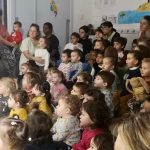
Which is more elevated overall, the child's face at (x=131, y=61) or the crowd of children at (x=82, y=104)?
the child's face at (x=131, y=61)

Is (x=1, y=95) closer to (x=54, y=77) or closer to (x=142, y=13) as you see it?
(x=54, y=77)

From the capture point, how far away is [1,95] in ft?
12.1

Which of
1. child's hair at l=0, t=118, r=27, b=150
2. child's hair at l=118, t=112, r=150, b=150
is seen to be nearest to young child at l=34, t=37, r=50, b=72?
child's hair at l=0, t=118, r=27, b=150

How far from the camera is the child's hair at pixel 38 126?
93.2 inches

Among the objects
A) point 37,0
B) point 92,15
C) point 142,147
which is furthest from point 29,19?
point 142,147

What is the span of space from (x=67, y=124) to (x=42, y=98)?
74 cm

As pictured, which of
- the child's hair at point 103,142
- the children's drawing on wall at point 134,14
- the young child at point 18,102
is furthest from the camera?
the children's drawing on wall at point 134,14

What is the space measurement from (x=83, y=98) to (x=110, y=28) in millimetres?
2303

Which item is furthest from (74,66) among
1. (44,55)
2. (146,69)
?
(146,69)

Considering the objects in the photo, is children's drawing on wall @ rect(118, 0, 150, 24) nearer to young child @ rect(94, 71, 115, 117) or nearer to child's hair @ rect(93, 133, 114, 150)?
young child @ rect(94, 71, 115, 117)

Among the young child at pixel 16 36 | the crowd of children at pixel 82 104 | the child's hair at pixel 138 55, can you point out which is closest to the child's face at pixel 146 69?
the crowd of children at pixel 82 104

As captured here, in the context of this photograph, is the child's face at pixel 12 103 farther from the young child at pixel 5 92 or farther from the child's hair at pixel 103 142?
the child's hair at pixel 103 142

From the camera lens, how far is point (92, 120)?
8.19 ft

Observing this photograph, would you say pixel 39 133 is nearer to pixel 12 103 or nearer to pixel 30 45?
pixel 12 103
